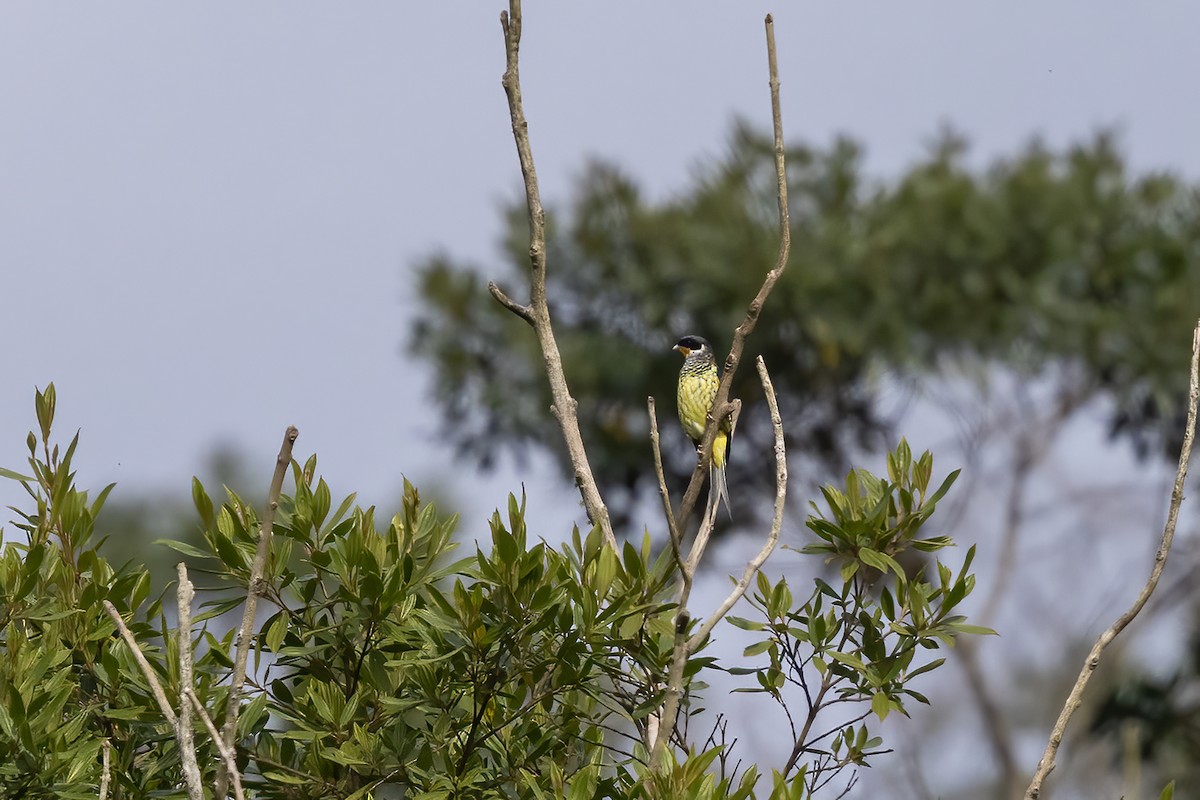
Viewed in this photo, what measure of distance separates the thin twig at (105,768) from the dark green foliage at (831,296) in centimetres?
1166

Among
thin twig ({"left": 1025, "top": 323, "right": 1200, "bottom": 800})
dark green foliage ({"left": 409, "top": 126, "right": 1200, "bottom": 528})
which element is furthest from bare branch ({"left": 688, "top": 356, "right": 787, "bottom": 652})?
dark green foliage ({"left": 409, "top": 126, "right": 1200, "bottom": 528})

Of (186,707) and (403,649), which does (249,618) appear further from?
(403,649)

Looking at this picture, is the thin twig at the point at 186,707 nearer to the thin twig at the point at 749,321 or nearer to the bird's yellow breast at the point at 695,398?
the thin twig at the point at 749,321

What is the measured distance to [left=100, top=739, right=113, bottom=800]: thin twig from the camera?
229 centimetres

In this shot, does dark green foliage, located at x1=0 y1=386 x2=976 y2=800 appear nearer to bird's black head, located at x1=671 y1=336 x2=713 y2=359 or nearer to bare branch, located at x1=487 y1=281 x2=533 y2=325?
bare branch, located at x1=487 y1=281 x2=533 y2=325

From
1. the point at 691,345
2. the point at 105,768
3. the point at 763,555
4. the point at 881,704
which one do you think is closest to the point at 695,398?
the point at 691,345

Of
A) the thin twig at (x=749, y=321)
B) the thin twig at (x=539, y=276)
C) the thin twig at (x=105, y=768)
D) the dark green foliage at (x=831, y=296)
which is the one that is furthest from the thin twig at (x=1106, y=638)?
the dark green foliage at (x=831, y=296)

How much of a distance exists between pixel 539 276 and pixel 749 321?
0.45 meters

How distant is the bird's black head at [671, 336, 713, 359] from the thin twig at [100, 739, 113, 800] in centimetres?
403

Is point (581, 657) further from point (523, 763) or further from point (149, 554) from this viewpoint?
point (149, 554)

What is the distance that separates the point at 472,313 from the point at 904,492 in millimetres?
12237

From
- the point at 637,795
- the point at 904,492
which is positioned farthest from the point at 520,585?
the point at 904,492

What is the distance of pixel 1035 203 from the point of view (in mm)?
14461

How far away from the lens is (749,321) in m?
2.62
